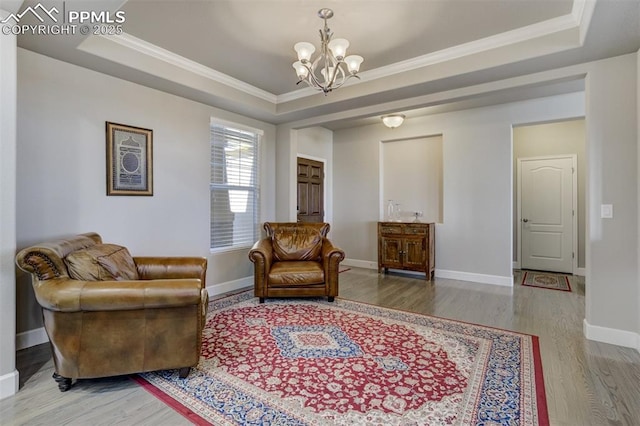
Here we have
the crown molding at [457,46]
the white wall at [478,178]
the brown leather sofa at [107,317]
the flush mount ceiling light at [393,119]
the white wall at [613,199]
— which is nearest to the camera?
the brown leather sofa at [107,317]

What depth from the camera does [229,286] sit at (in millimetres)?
4434

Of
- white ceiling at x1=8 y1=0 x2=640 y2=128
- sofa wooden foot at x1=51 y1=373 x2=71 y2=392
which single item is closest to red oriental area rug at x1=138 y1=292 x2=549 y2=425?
sofa wooden foot at x1=51 y1=373 x2=71 y2=392

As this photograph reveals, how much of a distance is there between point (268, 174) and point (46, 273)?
338 centimetres

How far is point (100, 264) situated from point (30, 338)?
4.14ft

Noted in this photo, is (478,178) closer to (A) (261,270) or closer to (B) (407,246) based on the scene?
(B) (407,246)

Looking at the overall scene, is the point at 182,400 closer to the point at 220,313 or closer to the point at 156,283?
the point at 156,283

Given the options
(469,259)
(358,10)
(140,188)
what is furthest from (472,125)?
(140,188)

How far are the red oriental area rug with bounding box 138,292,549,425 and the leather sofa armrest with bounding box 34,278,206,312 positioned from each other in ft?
1.92

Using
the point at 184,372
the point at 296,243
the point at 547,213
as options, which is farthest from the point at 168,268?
the point at 547,213

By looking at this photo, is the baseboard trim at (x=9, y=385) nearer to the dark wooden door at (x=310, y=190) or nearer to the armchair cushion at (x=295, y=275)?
the armchair cushion at (x=295, y=275)

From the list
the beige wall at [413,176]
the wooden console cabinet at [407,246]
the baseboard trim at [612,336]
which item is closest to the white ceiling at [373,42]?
the beige wall at [413,176]

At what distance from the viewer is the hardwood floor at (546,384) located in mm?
1780

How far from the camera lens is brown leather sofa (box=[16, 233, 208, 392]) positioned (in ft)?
6.25

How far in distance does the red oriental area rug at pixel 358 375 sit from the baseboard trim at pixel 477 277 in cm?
201
